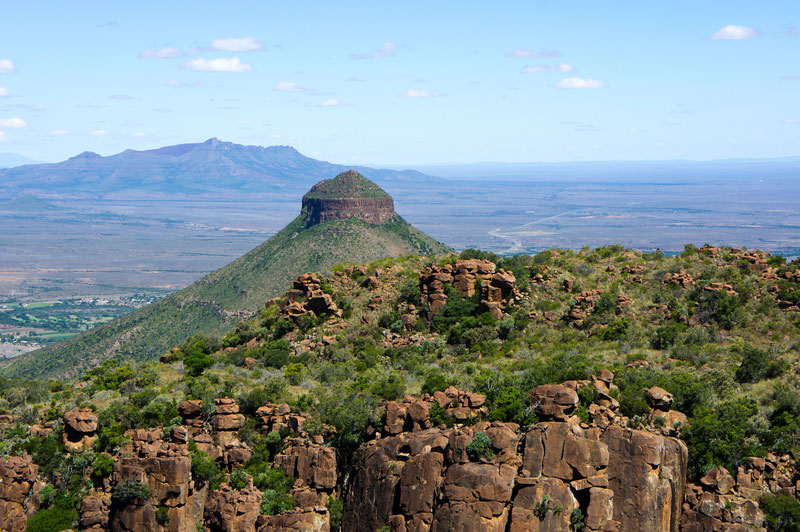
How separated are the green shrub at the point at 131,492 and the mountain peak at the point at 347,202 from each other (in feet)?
353

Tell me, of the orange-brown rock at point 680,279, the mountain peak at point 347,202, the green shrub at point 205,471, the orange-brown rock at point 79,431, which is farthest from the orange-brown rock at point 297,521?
the mountain peak at point 347,202

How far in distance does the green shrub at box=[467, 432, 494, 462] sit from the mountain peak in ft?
364

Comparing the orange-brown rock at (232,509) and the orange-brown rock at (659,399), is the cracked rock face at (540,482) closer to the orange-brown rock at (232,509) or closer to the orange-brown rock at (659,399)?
the orange-brown rock at (659,399)

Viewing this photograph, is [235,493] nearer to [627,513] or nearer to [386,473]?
[386,473]

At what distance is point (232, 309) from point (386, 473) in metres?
85.8

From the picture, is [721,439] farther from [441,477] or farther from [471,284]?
[471,284]

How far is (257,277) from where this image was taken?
125 m

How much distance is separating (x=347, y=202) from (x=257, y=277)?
2344 cm

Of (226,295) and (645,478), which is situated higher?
(645,478)

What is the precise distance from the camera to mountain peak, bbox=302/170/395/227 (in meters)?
140

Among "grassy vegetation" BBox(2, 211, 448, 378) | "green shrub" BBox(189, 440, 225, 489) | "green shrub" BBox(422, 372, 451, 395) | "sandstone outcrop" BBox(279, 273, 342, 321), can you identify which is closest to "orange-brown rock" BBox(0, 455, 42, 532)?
"green shrub" BBox(189, 440, 225, 489)

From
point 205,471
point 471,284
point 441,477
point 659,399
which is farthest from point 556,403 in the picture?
point 471,284

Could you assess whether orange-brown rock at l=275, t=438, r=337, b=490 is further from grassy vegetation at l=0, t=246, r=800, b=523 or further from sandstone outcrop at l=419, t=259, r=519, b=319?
sandstone outcrop at l=419, t=259, r=519, b=319

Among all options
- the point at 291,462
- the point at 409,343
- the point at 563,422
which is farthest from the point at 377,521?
the point at 409,343
